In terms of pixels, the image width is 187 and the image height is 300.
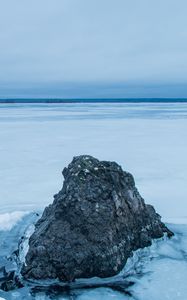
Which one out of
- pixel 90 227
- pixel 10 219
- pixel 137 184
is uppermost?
pixel 90 227

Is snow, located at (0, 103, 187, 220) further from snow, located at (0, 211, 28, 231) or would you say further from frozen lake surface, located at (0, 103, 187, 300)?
snow, located at (0, 211, 28, 231)

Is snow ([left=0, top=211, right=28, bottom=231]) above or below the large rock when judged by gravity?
below

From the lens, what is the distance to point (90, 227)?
12.6 feet

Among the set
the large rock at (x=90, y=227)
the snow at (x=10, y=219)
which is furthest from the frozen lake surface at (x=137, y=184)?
the large rock at (x=90, y=227)

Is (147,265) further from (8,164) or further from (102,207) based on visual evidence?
(8,164)

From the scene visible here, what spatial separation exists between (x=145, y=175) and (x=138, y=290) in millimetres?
4583

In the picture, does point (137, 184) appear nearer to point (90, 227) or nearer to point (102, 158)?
point (102, 158)

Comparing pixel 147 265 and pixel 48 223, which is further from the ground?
pixel 48 223

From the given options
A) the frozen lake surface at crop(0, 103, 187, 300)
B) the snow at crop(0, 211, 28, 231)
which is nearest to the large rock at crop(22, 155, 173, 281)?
the frozen lake surface at crop(0, 103, 187, 300)

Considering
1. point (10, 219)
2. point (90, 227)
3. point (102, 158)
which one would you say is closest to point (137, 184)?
point (10, 219)

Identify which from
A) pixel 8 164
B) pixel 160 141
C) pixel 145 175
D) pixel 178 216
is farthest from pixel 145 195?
pixel 160 141

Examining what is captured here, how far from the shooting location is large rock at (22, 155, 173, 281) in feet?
11.8

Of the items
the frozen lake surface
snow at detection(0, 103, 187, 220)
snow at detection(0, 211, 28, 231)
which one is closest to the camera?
the frozen lake surface

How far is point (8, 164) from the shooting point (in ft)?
31.4
